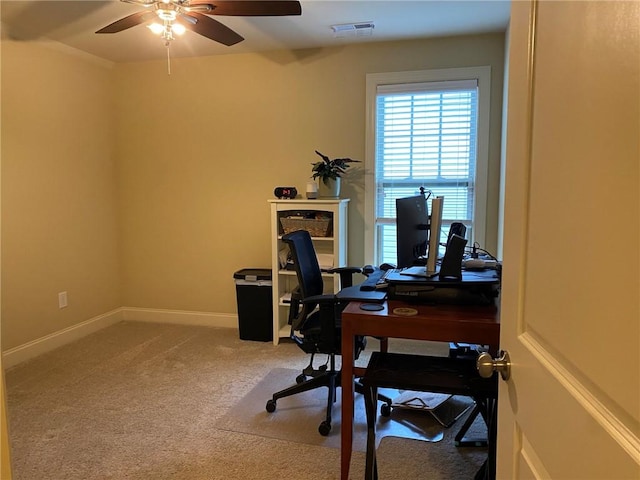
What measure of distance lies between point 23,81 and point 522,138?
3.81 metres

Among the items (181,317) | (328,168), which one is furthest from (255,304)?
(328,168)

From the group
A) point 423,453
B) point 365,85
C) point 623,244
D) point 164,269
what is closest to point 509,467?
point 623,244

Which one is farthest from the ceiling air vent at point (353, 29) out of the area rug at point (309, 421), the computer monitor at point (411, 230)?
the area rug at point (309, 421)

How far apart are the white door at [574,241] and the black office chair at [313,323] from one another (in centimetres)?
141

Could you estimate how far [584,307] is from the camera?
0.64 m

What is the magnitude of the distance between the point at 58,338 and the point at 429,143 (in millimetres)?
3475

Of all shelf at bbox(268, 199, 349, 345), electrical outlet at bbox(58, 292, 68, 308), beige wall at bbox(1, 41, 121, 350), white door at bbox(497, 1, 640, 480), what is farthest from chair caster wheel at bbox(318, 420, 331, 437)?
electrical outlet at bbox(58, 292, 68, 308)

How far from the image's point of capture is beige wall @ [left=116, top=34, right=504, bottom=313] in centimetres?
379

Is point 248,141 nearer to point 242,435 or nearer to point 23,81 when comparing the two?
point 23,81

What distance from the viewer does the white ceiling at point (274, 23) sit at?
9.66ft

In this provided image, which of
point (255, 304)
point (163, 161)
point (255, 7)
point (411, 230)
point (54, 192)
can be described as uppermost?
point (255, 7)

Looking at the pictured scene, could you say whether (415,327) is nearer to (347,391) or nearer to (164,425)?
(347,391)

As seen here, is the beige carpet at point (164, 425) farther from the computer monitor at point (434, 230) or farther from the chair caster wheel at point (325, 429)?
the computer monitor at point (434, 230)

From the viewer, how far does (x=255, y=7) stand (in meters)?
2.27
